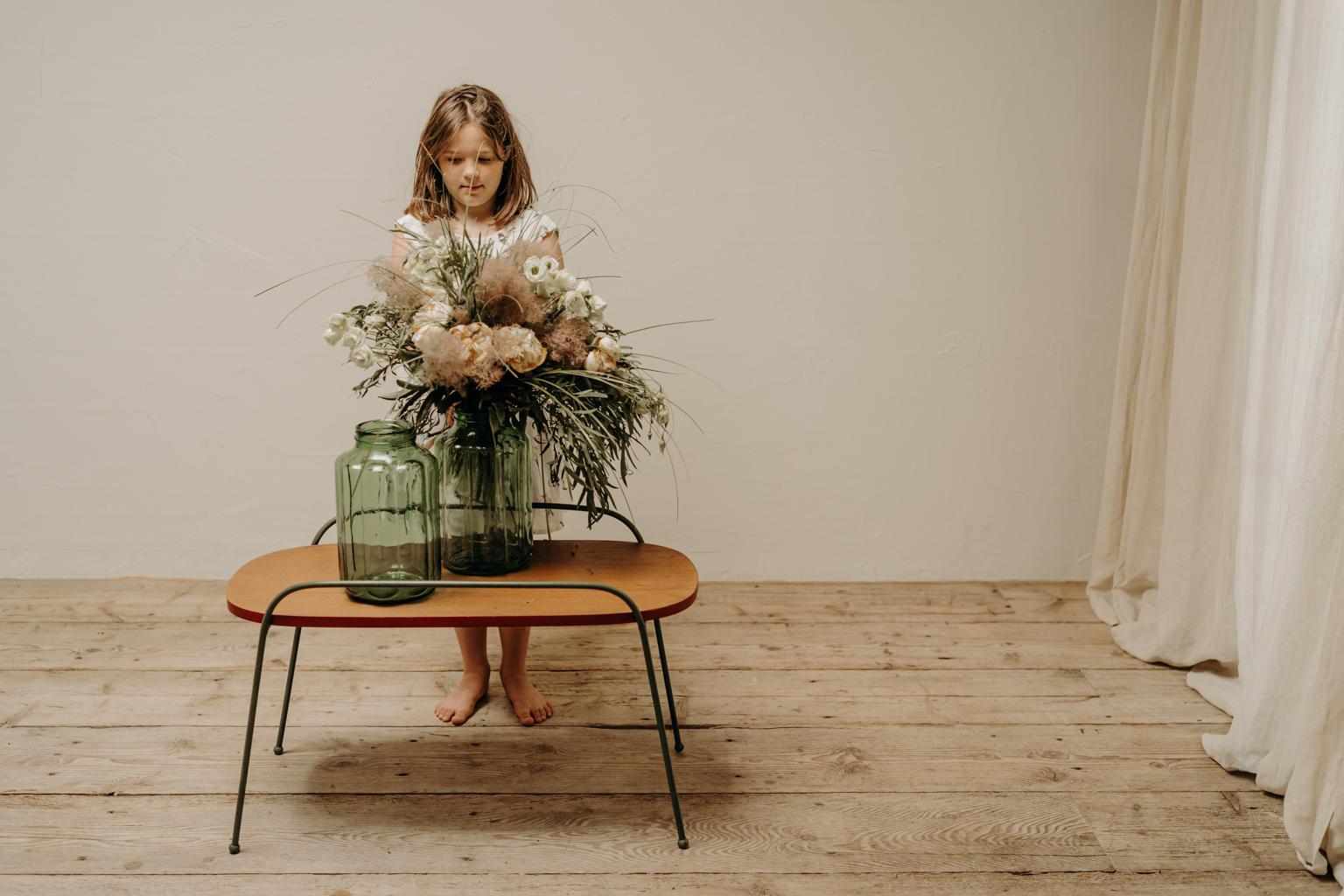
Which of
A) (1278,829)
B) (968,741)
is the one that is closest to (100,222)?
(968,741)

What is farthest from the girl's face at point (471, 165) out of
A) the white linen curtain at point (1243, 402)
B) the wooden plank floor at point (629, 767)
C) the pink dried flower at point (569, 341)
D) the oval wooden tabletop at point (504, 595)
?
the white linen curtain at point (1243, 402)

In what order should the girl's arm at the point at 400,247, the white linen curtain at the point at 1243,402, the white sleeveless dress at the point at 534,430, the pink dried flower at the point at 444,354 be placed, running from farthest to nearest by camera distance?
the girl's arm at the point at 400,247
the white sleeveless dress at the point at 534,430
the white linen curtain at the point at 1243,402
the pink dried flower at the point at 444,354

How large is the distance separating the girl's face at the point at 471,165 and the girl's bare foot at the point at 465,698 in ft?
3.24

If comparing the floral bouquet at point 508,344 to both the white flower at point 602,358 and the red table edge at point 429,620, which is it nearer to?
the white flower at point 602,358

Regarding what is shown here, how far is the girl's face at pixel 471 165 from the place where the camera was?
206 centimetres

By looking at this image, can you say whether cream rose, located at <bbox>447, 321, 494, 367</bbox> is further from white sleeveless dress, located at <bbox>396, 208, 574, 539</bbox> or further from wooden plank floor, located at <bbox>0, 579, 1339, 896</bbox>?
wooden plank floor, located at <bbox>0, 579, 1339, 896</bbox>

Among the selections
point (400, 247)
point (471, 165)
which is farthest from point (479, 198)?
point (400, 247)

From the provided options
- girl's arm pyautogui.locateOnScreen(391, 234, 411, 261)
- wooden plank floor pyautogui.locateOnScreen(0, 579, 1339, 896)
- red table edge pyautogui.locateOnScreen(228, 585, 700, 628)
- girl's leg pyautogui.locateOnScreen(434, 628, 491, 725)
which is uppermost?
girl's arm pyautogui.locateOnScreen(391, 234, 411, 261)

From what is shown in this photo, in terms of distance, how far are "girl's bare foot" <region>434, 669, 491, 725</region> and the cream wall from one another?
847 mm

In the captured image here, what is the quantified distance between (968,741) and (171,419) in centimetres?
222

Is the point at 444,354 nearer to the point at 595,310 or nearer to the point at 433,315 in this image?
the point at 433,315

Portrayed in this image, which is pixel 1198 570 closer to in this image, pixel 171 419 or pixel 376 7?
pixel 376 7

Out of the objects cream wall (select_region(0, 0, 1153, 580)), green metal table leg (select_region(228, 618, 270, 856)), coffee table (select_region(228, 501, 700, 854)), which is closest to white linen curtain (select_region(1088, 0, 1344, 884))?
cream wall (select_region(0, 0, 1153, 580))

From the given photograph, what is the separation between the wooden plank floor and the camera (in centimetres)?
159
